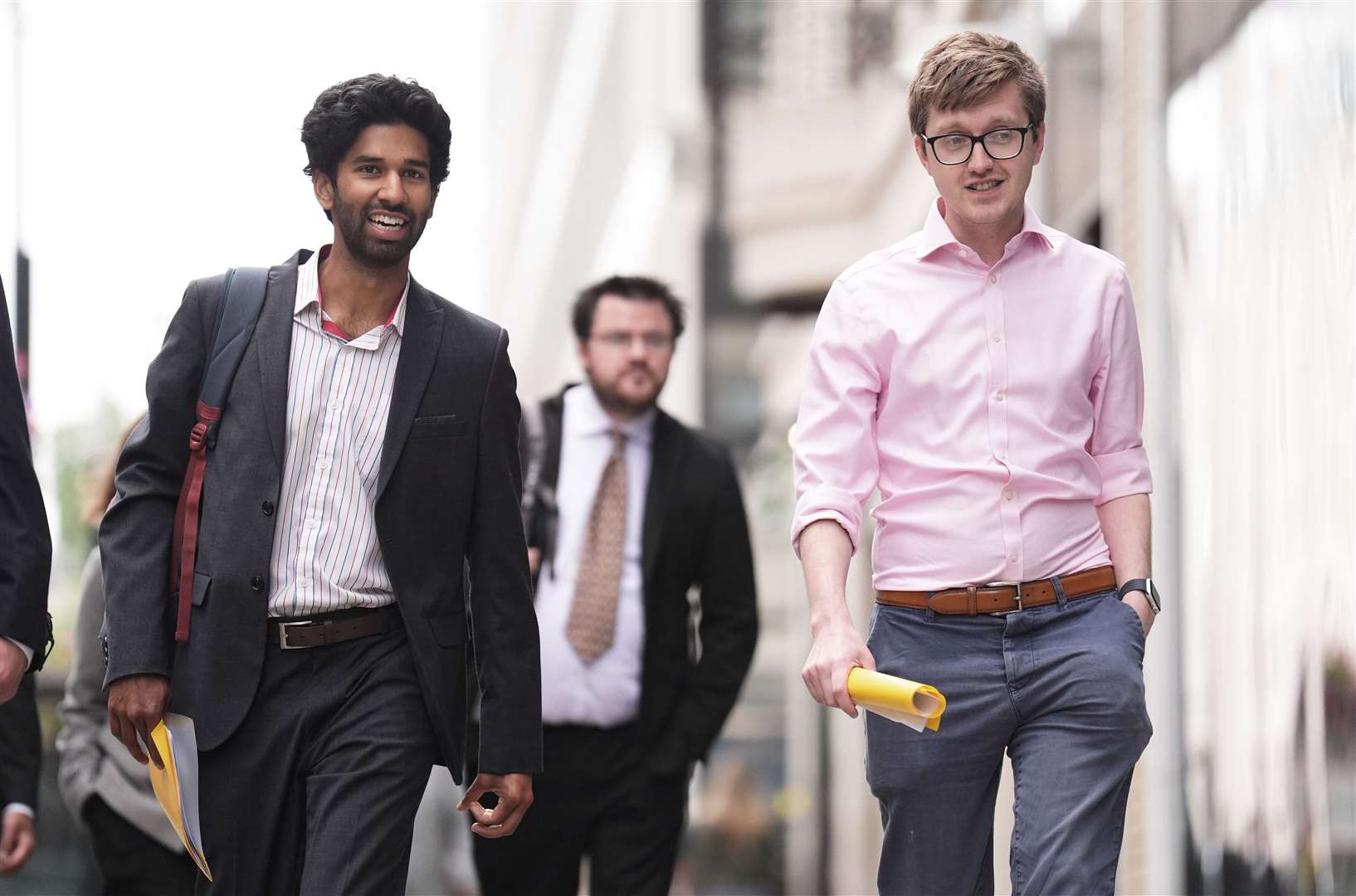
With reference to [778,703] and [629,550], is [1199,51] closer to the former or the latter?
[629,550]

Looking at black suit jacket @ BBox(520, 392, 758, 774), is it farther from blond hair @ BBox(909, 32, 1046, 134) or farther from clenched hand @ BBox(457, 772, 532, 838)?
blond hair @ BBox(909, 32, 1046, 134)

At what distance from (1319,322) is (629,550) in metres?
2.27

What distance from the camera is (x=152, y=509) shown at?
499 centimetres

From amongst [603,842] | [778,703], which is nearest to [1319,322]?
[603,842]

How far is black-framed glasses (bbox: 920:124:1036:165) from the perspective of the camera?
15.9ft

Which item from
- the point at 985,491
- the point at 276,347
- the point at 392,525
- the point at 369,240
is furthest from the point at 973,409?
the point at 276,347

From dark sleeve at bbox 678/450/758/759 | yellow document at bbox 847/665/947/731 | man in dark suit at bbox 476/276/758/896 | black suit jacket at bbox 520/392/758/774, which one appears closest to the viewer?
yellow document at bbox 847/665/947/731

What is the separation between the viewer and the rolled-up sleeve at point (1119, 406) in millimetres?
4973

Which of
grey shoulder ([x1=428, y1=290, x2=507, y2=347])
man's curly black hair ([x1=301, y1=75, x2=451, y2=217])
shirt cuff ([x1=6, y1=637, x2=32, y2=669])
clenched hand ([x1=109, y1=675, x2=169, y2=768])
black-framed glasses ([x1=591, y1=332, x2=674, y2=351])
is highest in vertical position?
man's curly black hair ([x1=301, y1=75, x2=451, y2=217])

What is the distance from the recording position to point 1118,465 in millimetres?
4996

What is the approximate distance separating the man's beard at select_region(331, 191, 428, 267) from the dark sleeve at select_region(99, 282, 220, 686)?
37cm

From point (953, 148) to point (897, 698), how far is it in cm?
129

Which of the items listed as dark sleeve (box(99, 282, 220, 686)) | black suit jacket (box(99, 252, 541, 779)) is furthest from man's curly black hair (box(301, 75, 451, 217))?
dark sleeve (box(99, 282, 220, 686))

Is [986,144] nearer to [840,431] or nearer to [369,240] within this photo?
[840,431]
